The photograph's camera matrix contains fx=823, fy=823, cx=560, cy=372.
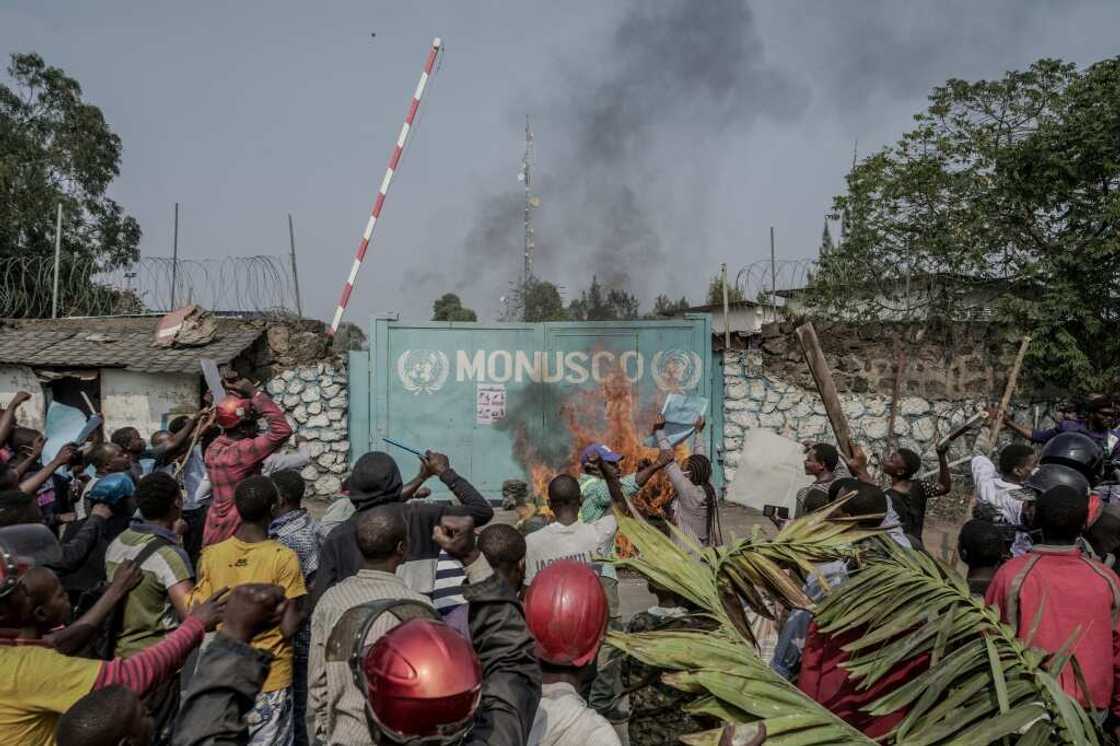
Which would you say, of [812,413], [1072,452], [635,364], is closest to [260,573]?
[1072,452]

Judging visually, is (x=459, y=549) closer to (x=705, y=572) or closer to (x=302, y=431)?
(x=705, y=572)

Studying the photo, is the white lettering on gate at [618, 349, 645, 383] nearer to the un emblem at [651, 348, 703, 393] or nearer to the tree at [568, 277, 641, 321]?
the un emblem at [651, 348, 703, 393]

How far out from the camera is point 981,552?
160 inches

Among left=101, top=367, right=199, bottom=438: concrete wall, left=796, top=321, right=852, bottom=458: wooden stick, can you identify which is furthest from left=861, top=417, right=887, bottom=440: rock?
left=101, top=367, right=199, bottom=438: concrete wall

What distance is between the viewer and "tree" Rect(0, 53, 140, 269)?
21359 millimetres

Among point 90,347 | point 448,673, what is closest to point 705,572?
point 448,673

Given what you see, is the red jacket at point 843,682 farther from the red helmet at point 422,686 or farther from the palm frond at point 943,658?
the red helmet at point 422,686

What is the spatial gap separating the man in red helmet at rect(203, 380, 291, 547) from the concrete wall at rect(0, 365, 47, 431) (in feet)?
26.0

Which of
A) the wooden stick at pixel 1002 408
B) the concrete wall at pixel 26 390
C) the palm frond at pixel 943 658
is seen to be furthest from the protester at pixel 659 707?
the concrete wall at pixel 26 390

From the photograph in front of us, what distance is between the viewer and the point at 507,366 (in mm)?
11727

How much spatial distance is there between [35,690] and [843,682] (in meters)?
2.44

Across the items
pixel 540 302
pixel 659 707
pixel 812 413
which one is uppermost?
pixel 540 302

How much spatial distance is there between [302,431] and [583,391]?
161 inches

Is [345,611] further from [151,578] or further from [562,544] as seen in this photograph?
[562,544]
